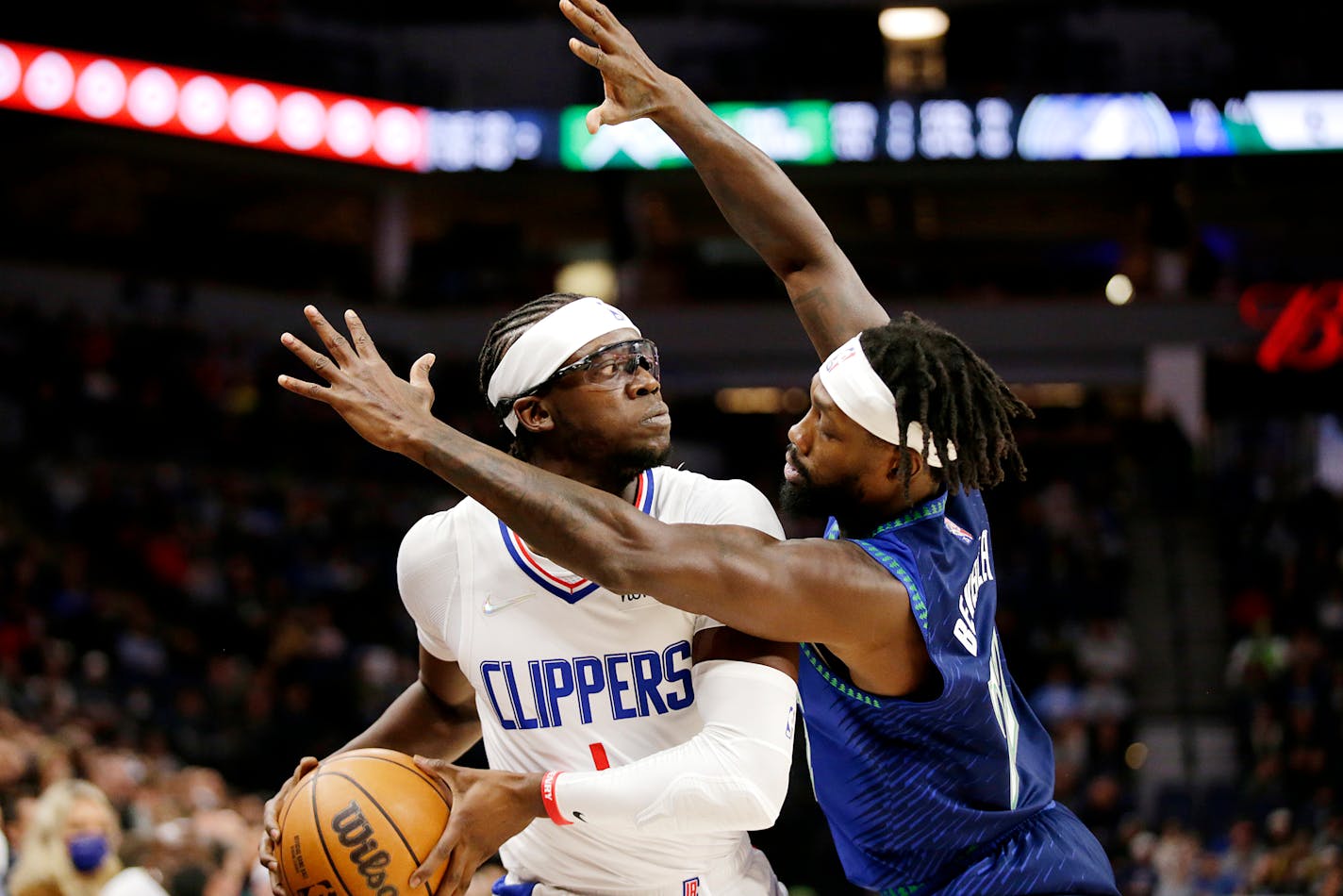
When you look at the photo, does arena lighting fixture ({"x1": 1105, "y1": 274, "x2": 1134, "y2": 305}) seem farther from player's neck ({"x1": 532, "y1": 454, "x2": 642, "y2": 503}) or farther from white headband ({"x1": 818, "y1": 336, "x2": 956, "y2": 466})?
player's neck ({"x1": 532, "y1": 454, "x2": 642, "y2": 503})

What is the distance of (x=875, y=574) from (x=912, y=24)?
20.9m

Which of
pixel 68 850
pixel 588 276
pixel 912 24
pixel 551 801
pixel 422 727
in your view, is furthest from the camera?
pixel 588 276

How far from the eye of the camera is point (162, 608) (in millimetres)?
14797

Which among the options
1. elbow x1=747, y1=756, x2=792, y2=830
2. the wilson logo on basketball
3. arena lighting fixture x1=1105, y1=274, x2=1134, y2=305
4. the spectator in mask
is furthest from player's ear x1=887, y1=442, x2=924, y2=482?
arena lighting fixture x1=1105, y1=274, x2=1134, y2=305

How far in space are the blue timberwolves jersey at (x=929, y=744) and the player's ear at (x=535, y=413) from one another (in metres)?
0.76

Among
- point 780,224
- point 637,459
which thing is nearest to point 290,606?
point 780,224

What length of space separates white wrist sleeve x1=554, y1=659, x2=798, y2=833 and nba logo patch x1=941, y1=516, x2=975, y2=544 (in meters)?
0.59

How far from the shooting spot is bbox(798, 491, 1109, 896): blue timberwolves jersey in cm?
334

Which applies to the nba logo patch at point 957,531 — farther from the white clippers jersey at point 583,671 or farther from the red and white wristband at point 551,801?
the red and white wristband at point 551,801

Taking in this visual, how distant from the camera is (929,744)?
134 inches

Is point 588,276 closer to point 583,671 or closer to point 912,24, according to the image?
point 912,24

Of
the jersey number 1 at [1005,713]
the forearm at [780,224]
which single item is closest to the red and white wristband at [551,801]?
the jersey number 1 at [1005,713]

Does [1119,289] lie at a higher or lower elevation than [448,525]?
higher

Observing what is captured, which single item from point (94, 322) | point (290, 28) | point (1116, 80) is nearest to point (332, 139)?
point (290, 28)
